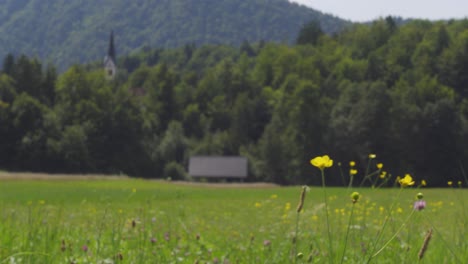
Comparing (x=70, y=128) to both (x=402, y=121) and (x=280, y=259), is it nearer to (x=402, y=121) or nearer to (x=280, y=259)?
(x=402, y=121)

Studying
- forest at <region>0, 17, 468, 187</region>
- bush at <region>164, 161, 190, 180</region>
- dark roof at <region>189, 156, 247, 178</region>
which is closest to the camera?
forest at <region>0, 17, 468, 187</region>

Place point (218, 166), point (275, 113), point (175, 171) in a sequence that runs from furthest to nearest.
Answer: point (275, 113) → point (175, 171) → point (218, 166)

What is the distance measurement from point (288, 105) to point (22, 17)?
432ft

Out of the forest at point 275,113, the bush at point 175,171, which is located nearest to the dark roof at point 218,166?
the bush at point 175,171

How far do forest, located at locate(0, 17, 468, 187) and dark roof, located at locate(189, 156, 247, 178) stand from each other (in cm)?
155

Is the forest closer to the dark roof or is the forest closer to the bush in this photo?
the bush

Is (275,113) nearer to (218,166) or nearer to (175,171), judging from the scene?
(218,166)

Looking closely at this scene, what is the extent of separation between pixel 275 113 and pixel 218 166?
837cm

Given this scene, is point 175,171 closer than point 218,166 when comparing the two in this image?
No

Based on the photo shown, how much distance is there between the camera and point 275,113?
215 feet

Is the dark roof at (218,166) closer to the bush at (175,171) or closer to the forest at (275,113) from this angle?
the bush at (175,171)

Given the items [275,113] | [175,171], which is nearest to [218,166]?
[175,171]

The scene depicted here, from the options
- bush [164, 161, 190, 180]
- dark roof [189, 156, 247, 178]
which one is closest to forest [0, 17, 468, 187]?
bush [164, 161, 190, 180]

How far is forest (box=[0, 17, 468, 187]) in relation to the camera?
183ft
